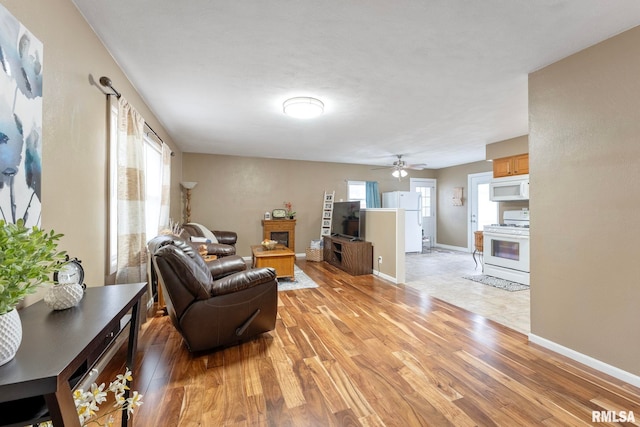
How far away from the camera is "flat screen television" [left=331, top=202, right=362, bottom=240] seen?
207 inches

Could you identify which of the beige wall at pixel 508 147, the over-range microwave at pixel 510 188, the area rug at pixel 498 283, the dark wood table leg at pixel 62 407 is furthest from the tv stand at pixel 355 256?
the dark wood table leg at pixel 62 407

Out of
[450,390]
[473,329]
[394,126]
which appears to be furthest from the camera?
[394,126]

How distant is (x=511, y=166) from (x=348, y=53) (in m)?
4.09

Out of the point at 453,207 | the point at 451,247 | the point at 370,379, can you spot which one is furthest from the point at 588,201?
the point at 451,247

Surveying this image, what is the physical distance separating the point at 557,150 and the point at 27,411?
3440 millimetres

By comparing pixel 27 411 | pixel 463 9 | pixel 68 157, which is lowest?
pixel 27 411

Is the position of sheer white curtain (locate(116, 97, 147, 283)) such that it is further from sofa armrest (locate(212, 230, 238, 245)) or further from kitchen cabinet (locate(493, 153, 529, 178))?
kitchen cabinet (locate(493, 153, 529, 178))

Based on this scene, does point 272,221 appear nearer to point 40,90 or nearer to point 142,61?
point 142,61

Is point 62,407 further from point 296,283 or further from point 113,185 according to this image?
point 296,283

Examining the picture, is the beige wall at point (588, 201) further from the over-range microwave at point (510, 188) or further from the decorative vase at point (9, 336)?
the decorative vase at point (9, 336)

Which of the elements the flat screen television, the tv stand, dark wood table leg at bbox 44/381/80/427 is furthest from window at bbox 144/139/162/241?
the flat screen television

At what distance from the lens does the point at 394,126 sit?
410 cm

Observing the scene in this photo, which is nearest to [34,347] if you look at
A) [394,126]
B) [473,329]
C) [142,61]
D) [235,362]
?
[235,362]

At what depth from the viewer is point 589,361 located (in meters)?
2.06
